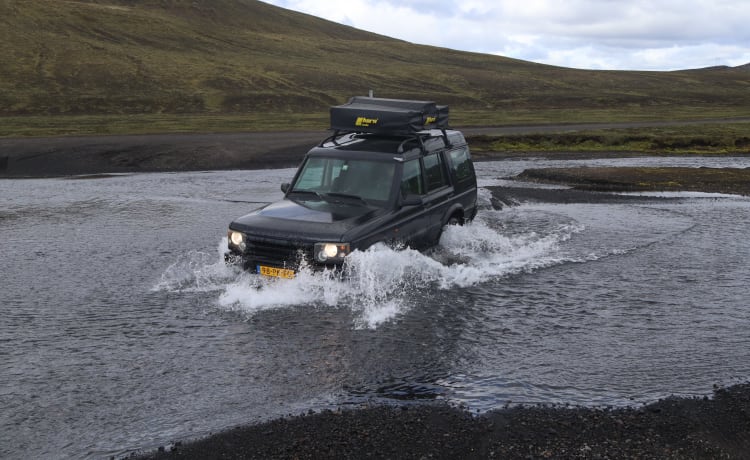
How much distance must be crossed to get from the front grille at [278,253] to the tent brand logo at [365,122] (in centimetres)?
300

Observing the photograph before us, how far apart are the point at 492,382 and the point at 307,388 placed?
6.03 ft

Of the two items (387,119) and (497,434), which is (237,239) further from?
(497,434)

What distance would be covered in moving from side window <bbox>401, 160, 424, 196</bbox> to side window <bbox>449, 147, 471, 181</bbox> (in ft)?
4.69

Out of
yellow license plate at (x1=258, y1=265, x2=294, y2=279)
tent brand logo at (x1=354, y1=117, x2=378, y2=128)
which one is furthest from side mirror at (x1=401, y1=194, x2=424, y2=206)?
yellow license plate at (x1=258, y1=265, x2=294, y2=279)

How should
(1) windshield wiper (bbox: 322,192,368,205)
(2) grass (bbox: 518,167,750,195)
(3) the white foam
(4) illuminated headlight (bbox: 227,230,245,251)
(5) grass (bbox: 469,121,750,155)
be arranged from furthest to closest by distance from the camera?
1. (5) grass (bbox: 469,121,750,155)
2. (2) grass (bbox: 518,167,750,195)
3. (1) windshield wiper (bbox: 322,192,368,205)
4. (4) illuminated headlight (bbox: 227,230,245,251)
5. (3) the white foam

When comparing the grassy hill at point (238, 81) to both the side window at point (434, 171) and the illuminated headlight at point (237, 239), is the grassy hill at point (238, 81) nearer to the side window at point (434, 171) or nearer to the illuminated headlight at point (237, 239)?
the side window at point (434, 171)

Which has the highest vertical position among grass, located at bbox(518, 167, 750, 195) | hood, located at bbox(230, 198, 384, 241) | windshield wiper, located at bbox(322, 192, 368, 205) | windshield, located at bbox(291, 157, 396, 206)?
windshield, located at bbox(291, 157, 396, 206)

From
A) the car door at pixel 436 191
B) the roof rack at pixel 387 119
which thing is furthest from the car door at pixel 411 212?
the roof rack at pixel 387 119

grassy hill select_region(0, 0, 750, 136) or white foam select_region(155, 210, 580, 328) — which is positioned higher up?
grassy hill select_region(0, 0, 750, 136)

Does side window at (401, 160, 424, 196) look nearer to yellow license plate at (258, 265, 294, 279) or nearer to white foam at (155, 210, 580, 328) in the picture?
white foam at (155, 210, 580, 328)

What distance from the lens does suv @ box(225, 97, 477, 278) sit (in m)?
9.90

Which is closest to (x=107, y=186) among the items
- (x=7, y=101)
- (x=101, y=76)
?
(x=7, y=101)

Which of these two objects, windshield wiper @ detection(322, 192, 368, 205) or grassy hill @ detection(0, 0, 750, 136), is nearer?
windshield wiper @ detection(322, 192, 368, 205)

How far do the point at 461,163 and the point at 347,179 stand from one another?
9.83 ft
